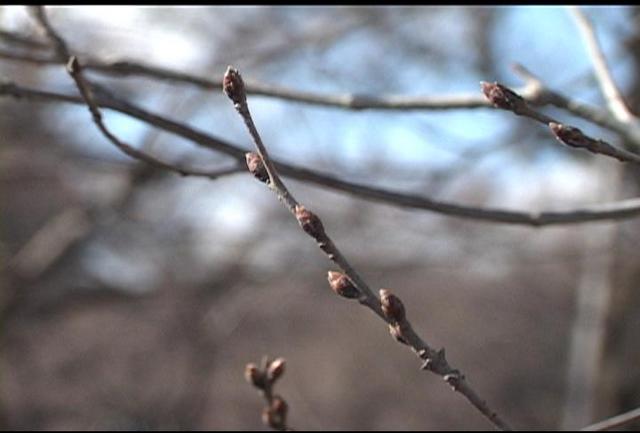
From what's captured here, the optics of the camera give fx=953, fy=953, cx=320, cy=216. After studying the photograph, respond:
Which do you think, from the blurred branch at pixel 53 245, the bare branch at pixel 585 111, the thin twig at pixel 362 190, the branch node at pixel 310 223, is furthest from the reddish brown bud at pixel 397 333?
the blurred branch at pixel 53 245

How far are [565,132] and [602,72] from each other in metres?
0.93

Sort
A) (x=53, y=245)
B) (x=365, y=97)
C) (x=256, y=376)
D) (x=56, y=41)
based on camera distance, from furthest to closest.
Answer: (x=53, y=245) → (x=365, y=97) → (x=56, y=41) → (x=256, y=376)

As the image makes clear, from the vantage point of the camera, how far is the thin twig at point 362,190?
1.35 meters

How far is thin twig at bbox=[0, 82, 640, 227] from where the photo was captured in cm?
135

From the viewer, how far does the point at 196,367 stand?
509 centimetres

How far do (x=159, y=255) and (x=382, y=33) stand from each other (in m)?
1.67

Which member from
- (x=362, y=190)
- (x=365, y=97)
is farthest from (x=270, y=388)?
(x=365, y=97)

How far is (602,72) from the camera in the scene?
1.73 metres

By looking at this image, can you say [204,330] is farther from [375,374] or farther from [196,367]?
[375,374]

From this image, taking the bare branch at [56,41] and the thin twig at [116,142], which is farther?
the bare branch at [56,41]

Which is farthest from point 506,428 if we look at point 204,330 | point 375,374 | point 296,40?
point 375,374

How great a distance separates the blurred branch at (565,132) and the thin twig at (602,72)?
71cm

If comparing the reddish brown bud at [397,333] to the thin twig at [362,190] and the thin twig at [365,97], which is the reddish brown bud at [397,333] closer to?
the thin twig at [362,190]

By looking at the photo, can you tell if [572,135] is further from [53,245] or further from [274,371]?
[53,245]
